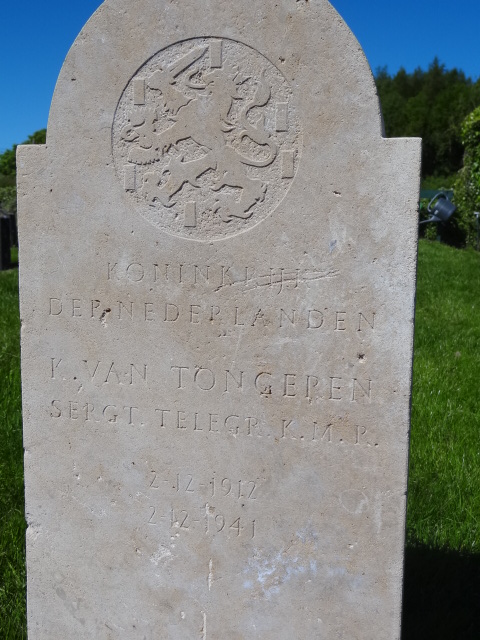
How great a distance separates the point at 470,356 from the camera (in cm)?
Result: 610

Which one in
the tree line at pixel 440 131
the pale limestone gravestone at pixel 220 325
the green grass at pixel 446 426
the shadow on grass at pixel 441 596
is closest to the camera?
the pale limestone gravestone at pixel 220 325

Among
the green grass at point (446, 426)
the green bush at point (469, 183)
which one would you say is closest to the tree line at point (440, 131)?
the green bush at point (469, 183)

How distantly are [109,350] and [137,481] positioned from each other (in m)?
0.48

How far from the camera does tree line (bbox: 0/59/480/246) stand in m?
16.0

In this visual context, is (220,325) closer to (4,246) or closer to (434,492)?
(434,492)

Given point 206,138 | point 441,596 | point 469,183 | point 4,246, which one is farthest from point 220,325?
point 469,183

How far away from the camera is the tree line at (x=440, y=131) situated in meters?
16.0

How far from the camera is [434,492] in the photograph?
3.81 metres

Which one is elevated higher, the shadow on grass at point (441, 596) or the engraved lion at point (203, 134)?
the engraved lion at point (203, 134)

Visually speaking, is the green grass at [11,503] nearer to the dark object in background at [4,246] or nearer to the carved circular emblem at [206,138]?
the carved circular emblem at [206,138]

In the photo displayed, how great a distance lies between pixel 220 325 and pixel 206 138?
615 mm

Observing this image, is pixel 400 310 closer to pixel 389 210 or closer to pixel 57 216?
pixel 389 210

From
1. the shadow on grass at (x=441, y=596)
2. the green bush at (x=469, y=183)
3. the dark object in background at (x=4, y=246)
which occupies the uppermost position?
the green bush at (x=469, y=183)

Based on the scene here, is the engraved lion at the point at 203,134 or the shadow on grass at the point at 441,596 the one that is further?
the shadow on grass at the point at 441,596
